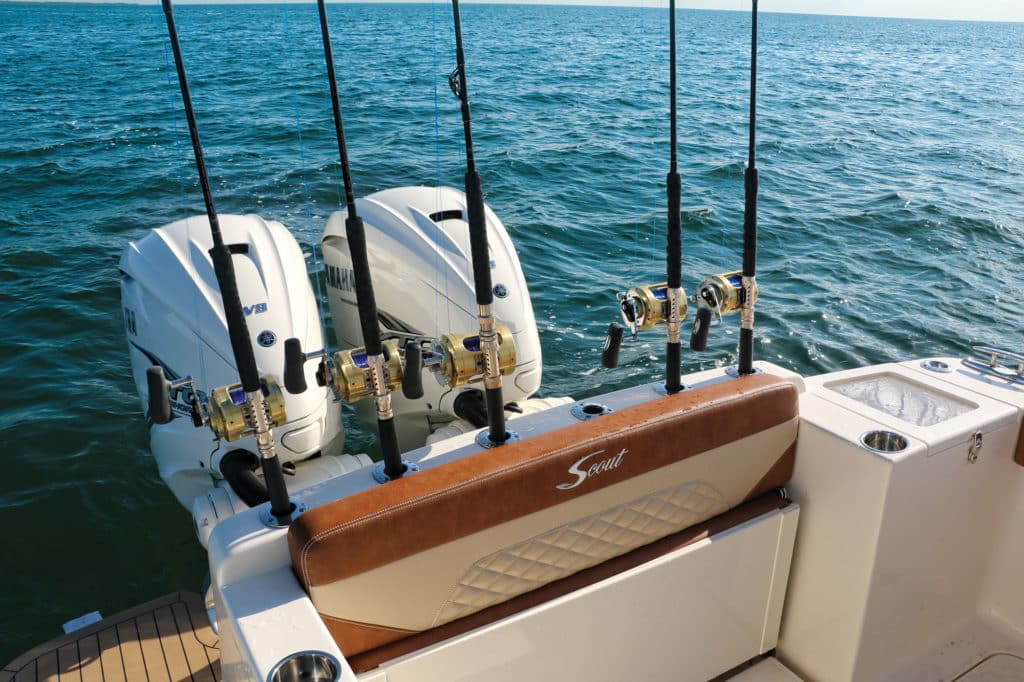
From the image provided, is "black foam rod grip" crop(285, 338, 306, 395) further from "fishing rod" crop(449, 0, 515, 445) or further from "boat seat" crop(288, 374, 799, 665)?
"fishing rod" crop(449, 0, 515, 445)

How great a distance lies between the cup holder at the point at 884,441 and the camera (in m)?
1.97

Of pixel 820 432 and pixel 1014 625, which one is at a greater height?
pixel 820 432

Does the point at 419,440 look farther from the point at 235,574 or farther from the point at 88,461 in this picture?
the point at 88,461

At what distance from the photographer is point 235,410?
5.47ft

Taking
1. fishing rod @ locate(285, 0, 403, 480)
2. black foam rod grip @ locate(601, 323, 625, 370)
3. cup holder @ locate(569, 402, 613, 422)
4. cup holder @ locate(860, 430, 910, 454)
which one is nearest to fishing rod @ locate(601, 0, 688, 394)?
black foam rod grip @ locate(601, 323, 625, 370)

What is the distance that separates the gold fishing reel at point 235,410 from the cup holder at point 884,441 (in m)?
1.38

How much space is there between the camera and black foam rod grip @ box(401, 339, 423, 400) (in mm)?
1735

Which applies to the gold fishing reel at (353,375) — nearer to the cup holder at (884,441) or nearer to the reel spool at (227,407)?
the reel spool at (227,407)

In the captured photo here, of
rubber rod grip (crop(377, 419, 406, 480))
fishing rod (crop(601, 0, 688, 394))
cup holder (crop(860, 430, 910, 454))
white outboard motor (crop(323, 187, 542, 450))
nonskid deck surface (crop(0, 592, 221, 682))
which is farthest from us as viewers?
white outboard motor (crop(323, 187, 542, 450))

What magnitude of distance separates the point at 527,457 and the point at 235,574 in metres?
0.62

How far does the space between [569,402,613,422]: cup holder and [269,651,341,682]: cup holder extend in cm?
88

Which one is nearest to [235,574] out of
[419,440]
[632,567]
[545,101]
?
[632,567]

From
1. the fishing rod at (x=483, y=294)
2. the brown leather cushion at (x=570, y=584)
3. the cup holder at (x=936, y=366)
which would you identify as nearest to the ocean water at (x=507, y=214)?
the fishing rod at (x=483, y=294)

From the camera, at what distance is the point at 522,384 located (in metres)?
3.19
